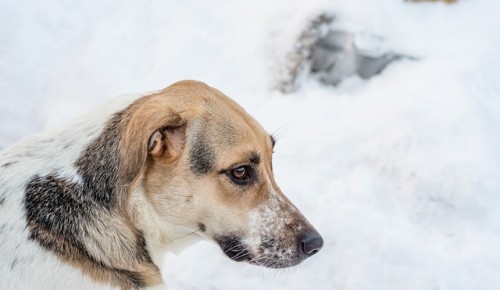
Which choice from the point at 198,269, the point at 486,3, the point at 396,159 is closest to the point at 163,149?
the point at 198,269

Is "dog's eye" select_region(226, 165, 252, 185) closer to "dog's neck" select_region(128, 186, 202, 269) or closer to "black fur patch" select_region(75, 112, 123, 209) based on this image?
"dog's neck" select_region(128, 186, 202, 269)

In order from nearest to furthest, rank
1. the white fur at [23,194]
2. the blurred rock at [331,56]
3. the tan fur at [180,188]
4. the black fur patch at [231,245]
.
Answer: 1. the white fur at [23,194]
2. the tan fur at [180,188]
3. the black fur patch at [231,245]
4. the blurred rock at [331,56]

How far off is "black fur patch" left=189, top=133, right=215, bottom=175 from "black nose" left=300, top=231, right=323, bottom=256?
70cm

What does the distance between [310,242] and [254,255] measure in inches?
13.0

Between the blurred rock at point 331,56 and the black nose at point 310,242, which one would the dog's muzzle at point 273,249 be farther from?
the blurred rock at point 331,56

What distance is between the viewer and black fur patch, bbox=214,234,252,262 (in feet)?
11.9

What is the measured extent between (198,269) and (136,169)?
213 centimetres

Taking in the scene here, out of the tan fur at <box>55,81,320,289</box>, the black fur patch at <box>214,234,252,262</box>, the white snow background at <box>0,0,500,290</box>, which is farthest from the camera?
the white snow background at <box>0,0,500,290</box>

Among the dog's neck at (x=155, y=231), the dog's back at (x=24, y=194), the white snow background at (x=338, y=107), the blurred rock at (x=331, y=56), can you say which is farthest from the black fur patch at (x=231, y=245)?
the blurred rock at (x=331, y=56)

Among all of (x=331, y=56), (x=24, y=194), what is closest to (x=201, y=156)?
(x=24, y=194)

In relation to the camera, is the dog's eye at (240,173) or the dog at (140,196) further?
the dog's eye at (240,173)

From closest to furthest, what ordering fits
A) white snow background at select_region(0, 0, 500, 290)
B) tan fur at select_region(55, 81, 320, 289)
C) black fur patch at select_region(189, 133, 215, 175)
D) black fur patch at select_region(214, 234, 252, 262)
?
tan fur at select_region(55, 81, 320, 289), black fur patch at select_region(189, 133, 215, 175), black fur patch at select_region(214, 234, 252, 262), white snow background at select_region(0, 0, 500, 290)

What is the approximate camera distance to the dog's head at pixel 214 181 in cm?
350

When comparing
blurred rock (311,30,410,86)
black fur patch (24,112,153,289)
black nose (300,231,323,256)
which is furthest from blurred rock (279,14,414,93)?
black fur patch (24,112,153,289)
